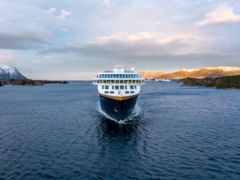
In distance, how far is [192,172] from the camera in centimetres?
2523

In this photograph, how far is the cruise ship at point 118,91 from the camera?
4778cm

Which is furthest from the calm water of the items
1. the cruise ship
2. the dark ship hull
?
the cruise ship

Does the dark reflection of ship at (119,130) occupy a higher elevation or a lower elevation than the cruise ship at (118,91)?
lower

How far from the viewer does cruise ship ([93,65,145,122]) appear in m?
47.8

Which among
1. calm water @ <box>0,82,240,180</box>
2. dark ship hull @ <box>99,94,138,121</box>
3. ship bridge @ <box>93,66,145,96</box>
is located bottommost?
calm water @ <box>0,82,240,180</box>

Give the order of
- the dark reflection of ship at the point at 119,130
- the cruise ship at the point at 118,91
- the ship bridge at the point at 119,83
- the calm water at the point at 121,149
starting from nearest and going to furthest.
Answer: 1. the calm water at the point at 121,149
2. the dark reflection of ship at the point at 119,130
3. the cruise ship at the point at 118,91
4. the ship bridge at the point at 119,83

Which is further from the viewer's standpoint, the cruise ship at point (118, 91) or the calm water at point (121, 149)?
the cruise ship at point (118, 91)

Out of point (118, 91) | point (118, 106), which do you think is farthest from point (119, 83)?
point (118, 106)

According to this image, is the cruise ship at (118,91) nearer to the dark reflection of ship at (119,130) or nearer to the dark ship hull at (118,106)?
the dark ship hull at (118,106)

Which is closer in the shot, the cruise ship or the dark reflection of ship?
the dark reflection of ship

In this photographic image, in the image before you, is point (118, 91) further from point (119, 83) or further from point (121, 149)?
point (121, 149)

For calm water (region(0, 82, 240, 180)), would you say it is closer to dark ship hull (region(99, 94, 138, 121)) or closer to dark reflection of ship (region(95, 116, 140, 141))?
dark reflection of ship (region(95, 116, 140, 141))

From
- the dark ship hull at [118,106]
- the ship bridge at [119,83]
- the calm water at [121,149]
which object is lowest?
the calm water at [121,149]

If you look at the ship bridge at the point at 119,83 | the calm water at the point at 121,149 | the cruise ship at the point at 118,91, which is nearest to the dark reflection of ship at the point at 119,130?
the calm water at the point at 121,149
